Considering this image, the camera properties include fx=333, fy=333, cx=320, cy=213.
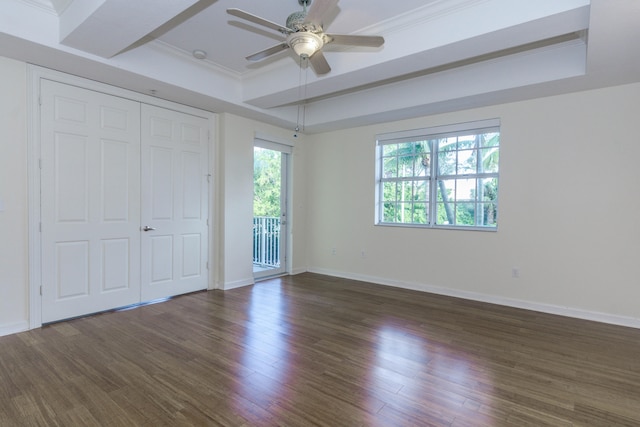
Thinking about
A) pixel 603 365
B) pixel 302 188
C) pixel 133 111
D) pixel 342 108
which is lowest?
pixel 603 365

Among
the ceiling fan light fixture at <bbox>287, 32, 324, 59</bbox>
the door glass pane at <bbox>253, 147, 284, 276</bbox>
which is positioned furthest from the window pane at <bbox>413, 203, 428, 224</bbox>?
the ceiling fan light fixture at <bbox>287, 32, 324, 59</bbox>

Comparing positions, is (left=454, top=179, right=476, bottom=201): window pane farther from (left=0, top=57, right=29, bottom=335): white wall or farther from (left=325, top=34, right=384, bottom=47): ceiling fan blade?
(left=0, top=57, right=29, bottom=335): white wall

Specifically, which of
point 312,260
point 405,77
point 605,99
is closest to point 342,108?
point 405,77

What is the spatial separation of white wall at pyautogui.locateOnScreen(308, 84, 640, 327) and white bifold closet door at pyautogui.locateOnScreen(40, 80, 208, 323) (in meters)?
3.12

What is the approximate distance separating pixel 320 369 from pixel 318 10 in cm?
253

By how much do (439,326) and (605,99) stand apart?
3146 millimetres

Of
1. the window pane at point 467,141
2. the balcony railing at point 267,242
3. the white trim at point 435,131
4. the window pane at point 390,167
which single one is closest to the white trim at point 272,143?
the balcony railing at point 267,242

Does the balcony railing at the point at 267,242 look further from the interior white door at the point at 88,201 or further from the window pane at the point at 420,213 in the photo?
the interior white door at the point at 88,201

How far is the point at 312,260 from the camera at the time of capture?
637 centimetres

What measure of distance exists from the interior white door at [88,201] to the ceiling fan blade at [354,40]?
2831 mm

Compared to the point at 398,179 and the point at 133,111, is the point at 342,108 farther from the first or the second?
the point at 133,111

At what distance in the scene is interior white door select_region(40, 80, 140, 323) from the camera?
3.42 m

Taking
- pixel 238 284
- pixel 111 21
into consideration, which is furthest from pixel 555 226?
pixel 111 21

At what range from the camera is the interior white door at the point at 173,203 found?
422cm
